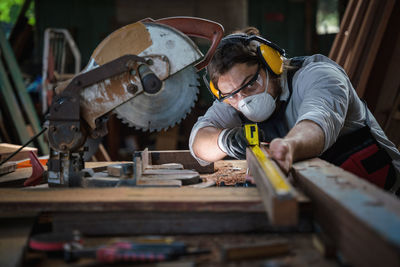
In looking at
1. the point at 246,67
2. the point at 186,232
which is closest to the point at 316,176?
the point at 186,232

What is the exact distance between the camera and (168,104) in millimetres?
1615

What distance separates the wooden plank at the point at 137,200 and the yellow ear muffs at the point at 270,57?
38.1 inches

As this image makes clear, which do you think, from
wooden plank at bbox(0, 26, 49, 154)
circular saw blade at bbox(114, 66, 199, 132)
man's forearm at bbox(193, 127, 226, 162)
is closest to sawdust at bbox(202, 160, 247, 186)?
man's forearm at bbox(193, 127, 226, 162)

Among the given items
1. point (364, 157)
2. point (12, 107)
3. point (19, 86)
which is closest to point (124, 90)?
point (364, 157)

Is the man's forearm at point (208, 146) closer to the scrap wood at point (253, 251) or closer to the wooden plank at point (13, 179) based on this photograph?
the wooden plank at point (13, 179)

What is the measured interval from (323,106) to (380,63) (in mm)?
1890

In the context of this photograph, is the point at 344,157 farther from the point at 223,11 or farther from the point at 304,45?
the point at 304,45

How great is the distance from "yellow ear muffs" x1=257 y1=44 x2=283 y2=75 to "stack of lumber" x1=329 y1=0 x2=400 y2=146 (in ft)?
4.74

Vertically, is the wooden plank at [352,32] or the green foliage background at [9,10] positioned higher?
the green foliage background at [9,10]

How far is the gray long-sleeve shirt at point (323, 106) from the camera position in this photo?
1.65m

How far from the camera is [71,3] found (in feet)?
27.5

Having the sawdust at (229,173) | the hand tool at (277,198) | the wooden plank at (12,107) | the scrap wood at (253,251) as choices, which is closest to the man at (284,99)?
the sawdust at (229,173)

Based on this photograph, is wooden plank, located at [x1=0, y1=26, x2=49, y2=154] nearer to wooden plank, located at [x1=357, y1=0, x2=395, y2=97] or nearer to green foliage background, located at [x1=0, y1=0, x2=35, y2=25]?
wooden plank, located at [x1=357, y1=0, x2=395, y2=97]

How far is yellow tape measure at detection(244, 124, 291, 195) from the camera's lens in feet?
3.19
